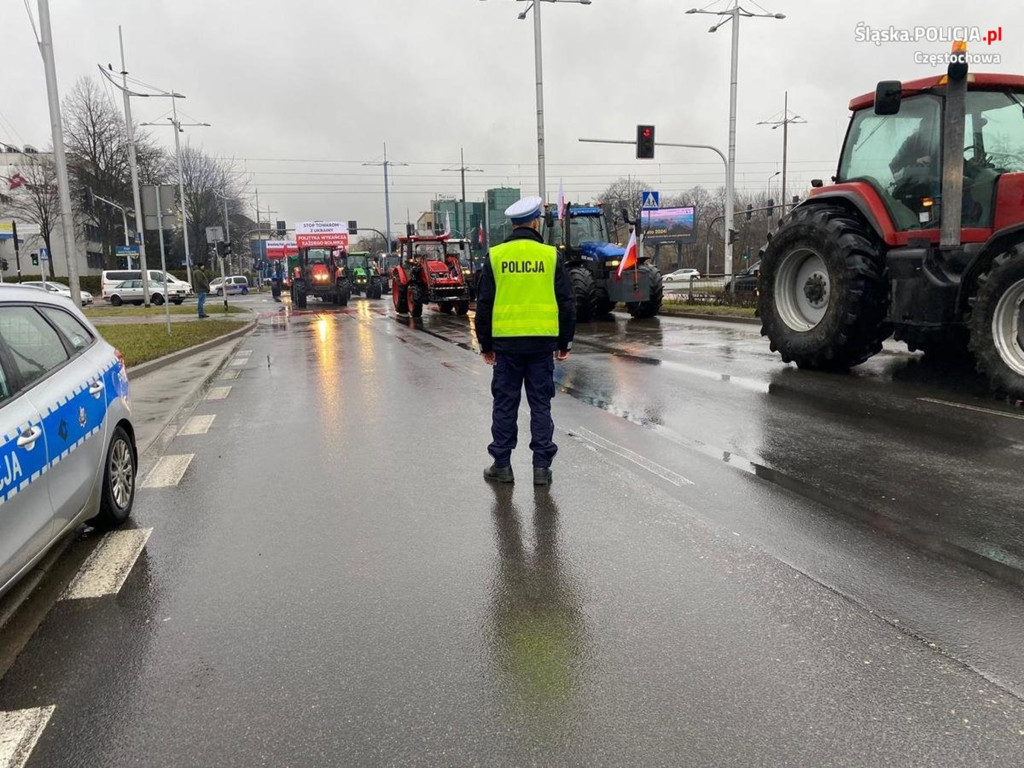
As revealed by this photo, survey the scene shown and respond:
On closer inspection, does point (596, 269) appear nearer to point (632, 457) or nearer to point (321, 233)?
point (632, 457)

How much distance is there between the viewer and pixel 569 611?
11.2 ft

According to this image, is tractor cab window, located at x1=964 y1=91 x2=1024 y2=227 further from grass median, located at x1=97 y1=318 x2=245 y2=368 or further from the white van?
the white van

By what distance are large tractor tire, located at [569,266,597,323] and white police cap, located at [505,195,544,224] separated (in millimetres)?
12046

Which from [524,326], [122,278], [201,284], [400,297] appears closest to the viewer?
[524,326]

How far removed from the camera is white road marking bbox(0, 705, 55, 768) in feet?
8.08

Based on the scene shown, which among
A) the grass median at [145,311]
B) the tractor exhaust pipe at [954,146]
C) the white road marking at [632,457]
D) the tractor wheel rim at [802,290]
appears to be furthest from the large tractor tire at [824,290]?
the grass median at [145,311]

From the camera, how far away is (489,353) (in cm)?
552

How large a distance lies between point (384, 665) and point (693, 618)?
4.35ft

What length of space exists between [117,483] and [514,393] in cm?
263

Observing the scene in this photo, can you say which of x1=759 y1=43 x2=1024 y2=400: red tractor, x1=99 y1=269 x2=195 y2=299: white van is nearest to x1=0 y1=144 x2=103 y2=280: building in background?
x1=99 y1=269 x2=195 y2=299: white van

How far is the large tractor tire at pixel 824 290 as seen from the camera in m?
8.84

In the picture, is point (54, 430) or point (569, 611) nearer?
point (569, 611)

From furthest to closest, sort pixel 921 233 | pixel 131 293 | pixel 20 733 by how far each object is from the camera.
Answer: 1. pixel 131 293
2. pixel 921 233
3. pixel 20 733

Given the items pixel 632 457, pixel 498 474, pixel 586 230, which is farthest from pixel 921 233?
pixel 586 230
